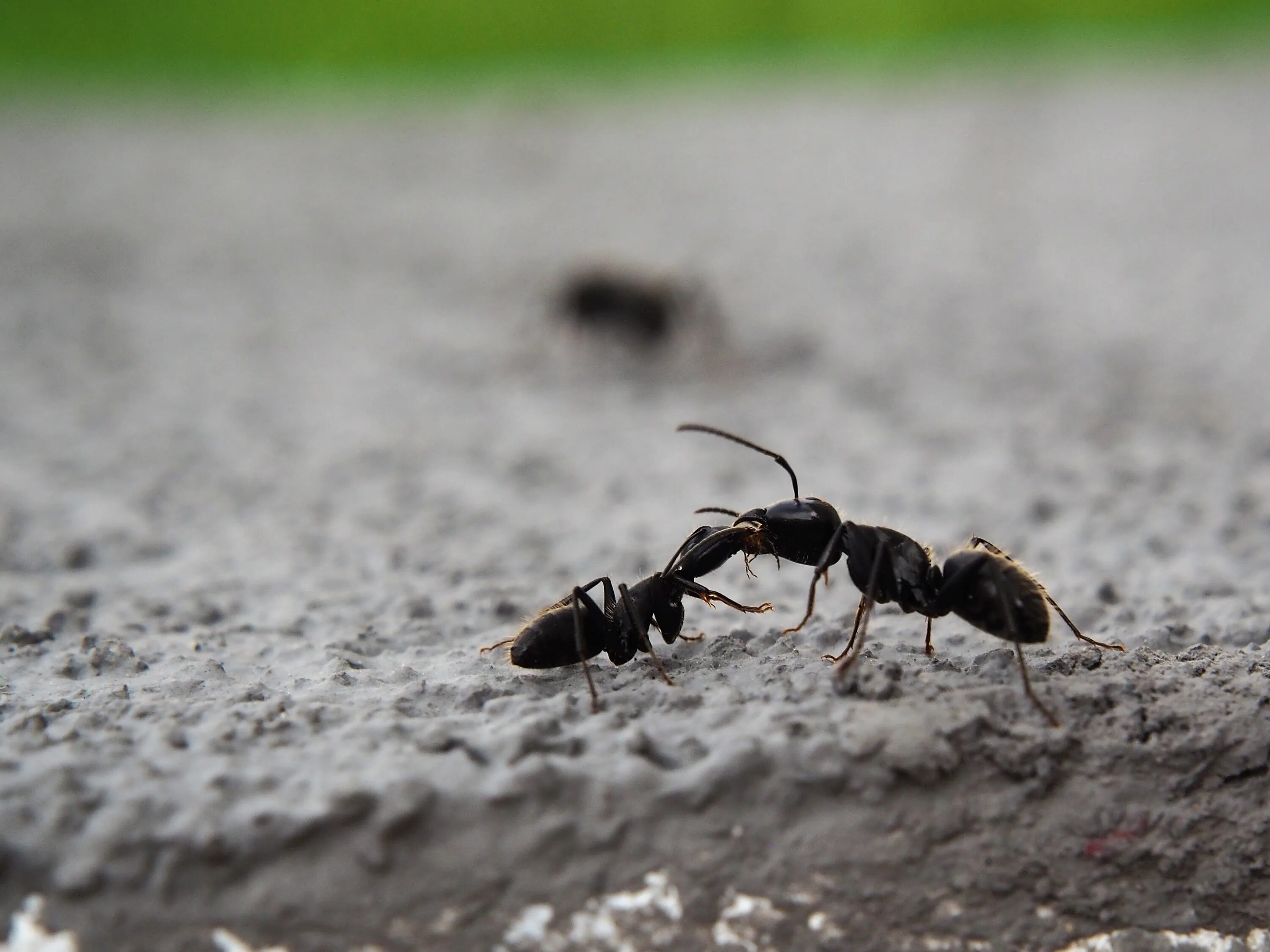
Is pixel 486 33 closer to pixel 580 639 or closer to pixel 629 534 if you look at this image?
pixel 629 534

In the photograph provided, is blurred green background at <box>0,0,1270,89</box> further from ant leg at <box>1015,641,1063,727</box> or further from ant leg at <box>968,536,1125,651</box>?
ant leg at <box>1015,641,1063,727</box>

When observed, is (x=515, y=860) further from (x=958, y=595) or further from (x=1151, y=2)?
(x=1151, y=2)

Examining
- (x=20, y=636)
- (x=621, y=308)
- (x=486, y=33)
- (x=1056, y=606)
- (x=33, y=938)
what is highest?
(x=486, y=33)

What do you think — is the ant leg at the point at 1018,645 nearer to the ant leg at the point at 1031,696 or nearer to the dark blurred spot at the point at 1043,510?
the ant leg at the point at 1031,696

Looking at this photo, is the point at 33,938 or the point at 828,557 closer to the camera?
the point at 33,938

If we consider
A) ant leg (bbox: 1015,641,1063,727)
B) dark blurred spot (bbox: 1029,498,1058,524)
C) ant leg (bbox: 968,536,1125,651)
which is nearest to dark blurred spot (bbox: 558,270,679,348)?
dark blurred spot (bbox: 1029,498,1058,524)

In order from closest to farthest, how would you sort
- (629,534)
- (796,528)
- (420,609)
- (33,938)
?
(33,938)
(796,528)
(420,609)
(629,534)

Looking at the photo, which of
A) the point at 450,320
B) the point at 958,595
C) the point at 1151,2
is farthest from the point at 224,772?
the point at 1151,2

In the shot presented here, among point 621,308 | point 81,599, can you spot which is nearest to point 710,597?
point 81,599
